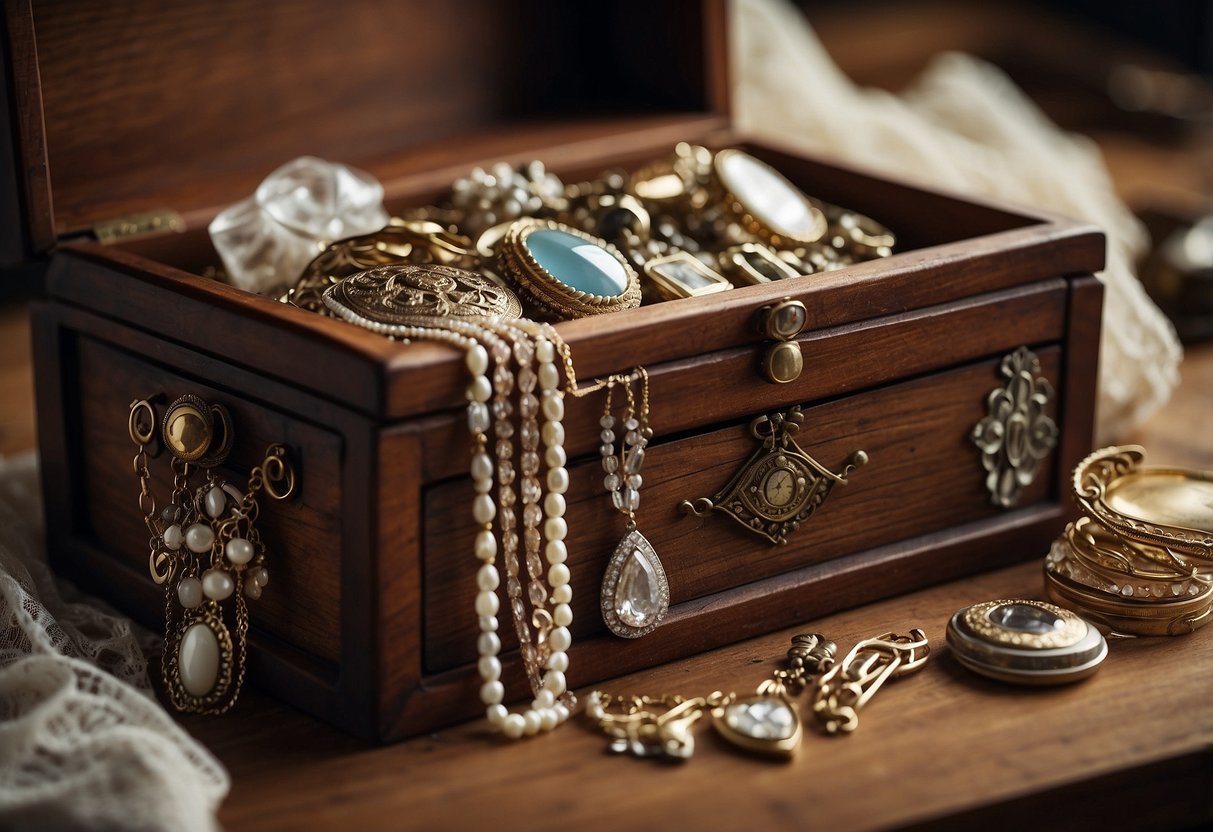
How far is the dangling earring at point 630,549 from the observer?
1.02 m

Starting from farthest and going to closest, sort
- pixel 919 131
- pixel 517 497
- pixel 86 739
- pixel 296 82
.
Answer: pixel 919 131 < pixel 296 82 < pixel 517 497 < pixel 86 739

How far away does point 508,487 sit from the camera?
3.24 feet

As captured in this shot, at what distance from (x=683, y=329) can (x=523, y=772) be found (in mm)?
308

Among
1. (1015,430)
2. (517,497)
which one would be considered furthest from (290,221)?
(1015,430)

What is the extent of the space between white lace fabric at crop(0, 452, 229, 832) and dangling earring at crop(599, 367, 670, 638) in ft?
0.93

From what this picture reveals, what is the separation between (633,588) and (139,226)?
21.2 inches

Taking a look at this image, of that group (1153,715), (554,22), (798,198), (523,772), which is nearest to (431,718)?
(523,772)

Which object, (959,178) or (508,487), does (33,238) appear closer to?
(508,487)

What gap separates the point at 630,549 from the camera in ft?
3.44

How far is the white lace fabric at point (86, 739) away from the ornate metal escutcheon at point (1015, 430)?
0.64m

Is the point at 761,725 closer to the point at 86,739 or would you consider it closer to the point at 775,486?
the point at 775,486

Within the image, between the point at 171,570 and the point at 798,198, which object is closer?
the point at 171,570

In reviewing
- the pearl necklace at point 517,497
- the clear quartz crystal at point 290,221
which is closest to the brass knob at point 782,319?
the pearl necklace at point 517,497

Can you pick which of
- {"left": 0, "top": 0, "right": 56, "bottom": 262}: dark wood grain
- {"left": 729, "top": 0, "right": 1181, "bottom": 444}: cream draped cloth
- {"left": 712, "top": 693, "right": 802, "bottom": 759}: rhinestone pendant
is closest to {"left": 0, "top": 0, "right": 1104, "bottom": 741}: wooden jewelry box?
{"left": 0, "top": 0, "right": 56, "bottom": 262}: dark wood grain
